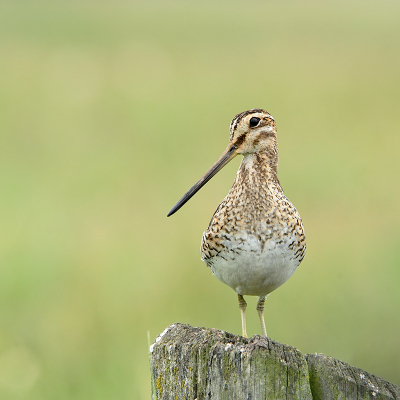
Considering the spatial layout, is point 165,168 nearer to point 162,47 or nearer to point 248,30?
point 162,47

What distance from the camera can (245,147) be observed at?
4.21m

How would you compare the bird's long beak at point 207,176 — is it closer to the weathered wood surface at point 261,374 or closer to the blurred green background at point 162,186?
the weathered wood surface at point 261,374

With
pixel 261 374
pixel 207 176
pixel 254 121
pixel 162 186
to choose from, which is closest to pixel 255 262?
pixel 207 176

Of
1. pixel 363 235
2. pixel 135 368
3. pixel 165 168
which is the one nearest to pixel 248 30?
pixel 165 168

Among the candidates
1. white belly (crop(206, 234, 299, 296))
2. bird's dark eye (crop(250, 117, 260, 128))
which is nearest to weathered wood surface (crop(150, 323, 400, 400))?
white belly (crop(206, 234, 299, 296))

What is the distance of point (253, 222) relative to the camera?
4129 millimetres

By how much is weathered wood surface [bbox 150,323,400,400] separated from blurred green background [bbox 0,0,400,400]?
2387mm

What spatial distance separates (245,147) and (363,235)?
17.6 feet

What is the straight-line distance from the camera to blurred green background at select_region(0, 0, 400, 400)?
6711 millimetres

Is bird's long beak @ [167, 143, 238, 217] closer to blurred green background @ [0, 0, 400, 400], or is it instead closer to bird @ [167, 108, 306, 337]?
bird @ [167, 108, 306, 337]

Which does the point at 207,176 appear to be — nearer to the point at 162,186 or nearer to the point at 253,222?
the point at 253,222

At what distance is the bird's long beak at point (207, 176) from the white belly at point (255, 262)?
418 mm

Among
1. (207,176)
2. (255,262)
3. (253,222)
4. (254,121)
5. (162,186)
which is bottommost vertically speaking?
(255,262)

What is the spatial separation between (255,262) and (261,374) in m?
1.58
